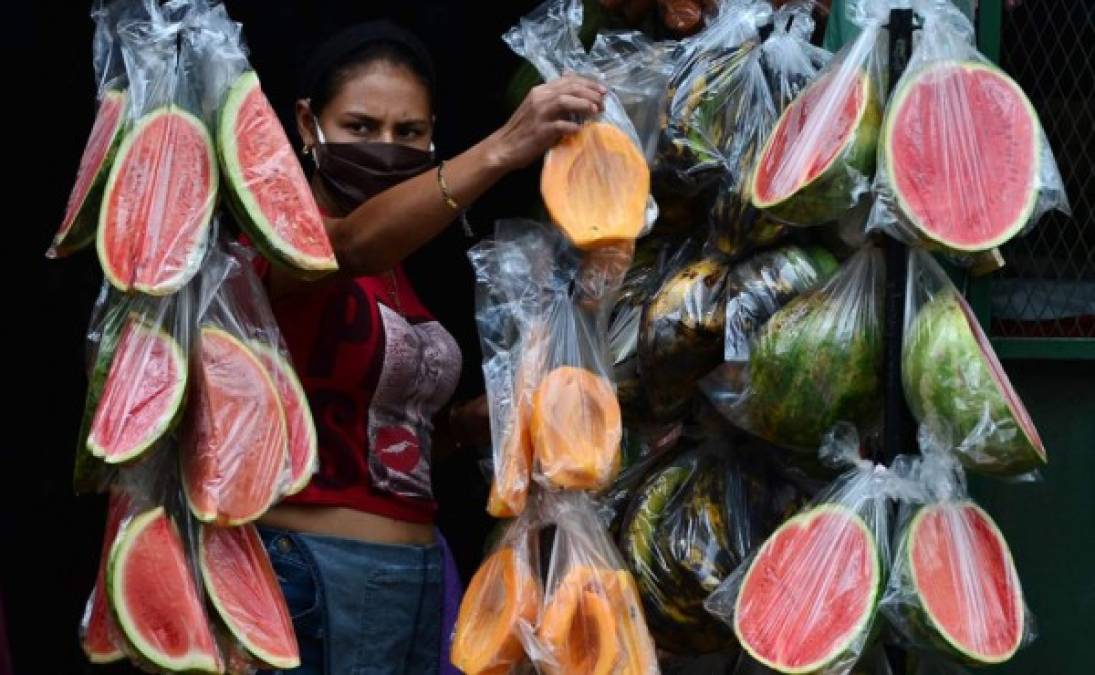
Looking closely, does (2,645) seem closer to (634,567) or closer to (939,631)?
(634,567)

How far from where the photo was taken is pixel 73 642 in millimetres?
4438

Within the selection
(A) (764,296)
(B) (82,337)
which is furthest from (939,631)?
(B) (82,337)

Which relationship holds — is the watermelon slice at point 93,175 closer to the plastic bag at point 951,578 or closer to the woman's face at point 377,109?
the woman's face at point 377,109

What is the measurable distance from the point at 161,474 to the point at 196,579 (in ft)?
0.63

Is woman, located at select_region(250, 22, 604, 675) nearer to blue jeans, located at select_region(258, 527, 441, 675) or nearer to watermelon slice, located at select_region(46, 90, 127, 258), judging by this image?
blue jeans, located at select_region(258, 527, 441, 675)

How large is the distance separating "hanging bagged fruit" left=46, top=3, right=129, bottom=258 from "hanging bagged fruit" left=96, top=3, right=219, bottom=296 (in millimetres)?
37

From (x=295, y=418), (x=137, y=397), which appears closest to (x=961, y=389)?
(x=295, y=418)

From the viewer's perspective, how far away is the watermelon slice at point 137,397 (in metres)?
2.88

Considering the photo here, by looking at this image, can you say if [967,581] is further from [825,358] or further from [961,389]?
[825,358]

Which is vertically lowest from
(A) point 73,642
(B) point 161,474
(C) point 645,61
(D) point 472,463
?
(A) point 73,642

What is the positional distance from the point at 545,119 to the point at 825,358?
63cm

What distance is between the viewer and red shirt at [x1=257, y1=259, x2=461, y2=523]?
3.33m

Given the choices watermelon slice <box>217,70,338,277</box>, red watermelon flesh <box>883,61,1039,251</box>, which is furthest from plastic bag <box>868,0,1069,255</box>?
watermelon slice <box>217,70,338,277</box>

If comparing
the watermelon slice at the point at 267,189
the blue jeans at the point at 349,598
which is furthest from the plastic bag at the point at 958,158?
the blue jeans at the point at 349,598
